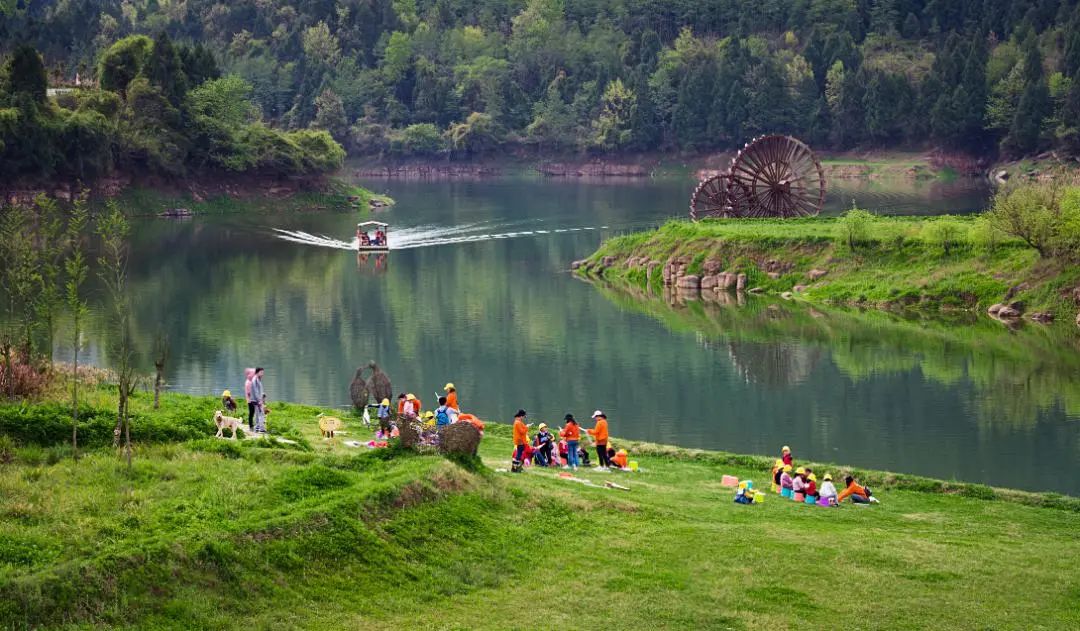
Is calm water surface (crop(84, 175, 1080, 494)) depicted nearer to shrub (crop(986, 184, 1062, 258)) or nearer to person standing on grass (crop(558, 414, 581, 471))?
shrub (crop(986, 184, 1062, 258))

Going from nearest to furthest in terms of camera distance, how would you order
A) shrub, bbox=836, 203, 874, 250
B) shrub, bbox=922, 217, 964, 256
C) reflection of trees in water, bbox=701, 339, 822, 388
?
reflection of trees in water, bbox=701, 339, 822, 388, shrub, bbox=922, 217, 964, 256, shrub, bbox=836, 203, 874, 250

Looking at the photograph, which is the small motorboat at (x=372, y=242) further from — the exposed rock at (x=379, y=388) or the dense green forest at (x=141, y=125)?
the exposed rock at (x=379, y=388)

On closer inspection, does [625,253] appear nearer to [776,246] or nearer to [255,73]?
[776,246]

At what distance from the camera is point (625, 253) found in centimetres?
7450

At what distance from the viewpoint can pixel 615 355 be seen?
166 feet

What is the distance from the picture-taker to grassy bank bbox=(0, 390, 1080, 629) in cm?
1769

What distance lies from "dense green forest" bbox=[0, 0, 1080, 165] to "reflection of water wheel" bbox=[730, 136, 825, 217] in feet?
172

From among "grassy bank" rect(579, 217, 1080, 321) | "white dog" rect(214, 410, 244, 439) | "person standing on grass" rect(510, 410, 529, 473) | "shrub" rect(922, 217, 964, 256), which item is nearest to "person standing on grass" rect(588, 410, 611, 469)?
"person standing on grass" rect(510, 410, 529, 473)

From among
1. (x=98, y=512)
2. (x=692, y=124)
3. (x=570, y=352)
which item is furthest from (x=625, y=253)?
(x=692, y=124)

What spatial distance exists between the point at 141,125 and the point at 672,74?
81.5 meters

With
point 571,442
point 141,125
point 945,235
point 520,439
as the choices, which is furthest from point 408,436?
point 141,125

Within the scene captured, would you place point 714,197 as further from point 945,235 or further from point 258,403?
point 258,403

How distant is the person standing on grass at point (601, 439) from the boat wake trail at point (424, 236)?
5734 centimetres

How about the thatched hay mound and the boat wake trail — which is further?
the boat wake trail
